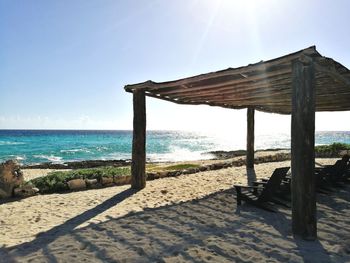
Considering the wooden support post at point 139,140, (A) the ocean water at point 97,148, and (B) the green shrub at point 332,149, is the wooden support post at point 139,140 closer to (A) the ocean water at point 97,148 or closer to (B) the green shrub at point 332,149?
(B) the green shrub at point 332,149

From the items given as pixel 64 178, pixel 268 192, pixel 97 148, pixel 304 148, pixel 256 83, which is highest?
pixel 256 83

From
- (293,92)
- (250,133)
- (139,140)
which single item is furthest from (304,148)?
(250,133)

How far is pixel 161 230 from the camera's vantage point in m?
Result: 4.72

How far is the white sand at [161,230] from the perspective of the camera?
3773mm

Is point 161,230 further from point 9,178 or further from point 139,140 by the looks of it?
point 9,178

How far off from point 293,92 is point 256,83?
2146mm

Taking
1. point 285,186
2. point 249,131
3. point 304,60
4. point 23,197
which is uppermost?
point 304,60

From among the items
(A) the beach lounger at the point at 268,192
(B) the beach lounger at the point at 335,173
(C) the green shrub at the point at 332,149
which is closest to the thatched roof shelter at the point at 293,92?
(A) the beach lounger at the point at 268,192

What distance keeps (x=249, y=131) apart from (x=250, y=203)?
6.14 m

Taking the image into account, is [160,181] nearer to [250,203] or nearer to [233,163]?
[250,203]

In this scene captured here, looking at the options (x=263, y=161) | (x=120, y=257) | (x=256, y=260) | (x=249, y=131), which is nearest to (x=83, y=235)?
(x=120, y=257)

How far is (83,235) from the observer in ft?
14.9

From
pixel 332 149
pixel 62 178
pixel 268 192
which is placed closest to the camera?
pixel 268 192

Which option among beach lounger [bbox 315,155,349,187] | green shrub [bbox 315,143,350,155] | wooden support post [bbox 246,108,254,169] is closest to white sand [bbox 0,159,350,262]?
beach lounger [bbox 315,155,349,187]
